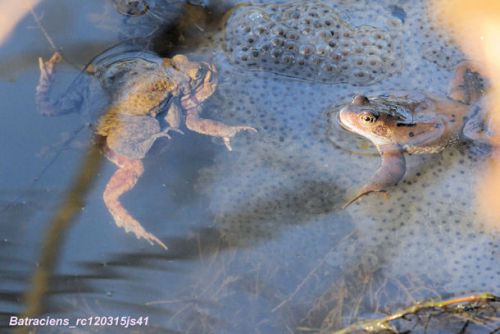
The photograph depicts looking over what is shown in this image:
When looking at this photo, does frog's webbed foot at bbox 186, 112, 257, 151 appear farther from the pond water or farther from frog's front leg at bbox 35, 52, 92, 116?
frog's front leg at bbox 35, 52, 92, 116

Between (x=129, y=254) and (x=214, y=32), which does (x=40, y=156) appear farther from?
(x=214, y=32)

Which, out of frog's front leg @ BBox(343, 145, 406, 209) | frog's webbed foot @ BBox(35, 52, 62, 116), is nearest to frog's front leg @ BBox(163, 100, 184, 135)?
frog's webbed foot @ BBox(35, 52, 62, 116)

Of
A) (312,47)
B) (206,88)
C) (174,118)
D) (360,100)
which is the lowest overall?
(174,118)

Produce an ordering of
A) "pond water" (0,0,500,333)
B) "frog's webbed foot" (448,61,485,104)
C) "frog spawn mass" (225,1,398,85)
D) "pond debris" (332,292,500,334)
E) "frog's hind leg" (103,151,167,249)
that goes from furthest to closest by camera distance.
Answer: "frog spawn mass" (225,1,398,85), "frog's webbed foot" (448,61,485,104), "frog's hind leg" (103,151,167,249), "pond water" (0,0,500,333), "pond debris" (332,292,500,334)

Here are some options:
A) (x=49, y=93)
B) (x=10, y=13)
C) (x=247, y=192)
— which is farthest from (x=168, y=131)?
(x=10, y=13)

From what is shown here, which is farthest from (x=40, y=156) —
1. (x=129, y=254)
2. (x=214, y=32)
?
(x=214, y=32)

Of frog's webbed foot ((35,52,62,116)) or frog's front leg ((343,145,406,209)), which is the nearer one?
frog's front leg ((343,145,406,209))

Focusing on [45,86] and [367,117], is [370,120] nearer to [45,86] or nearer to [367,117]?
[367,117]

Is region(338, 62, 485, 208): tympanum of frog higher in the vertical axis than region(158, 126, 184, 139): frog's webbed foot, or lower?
higher
